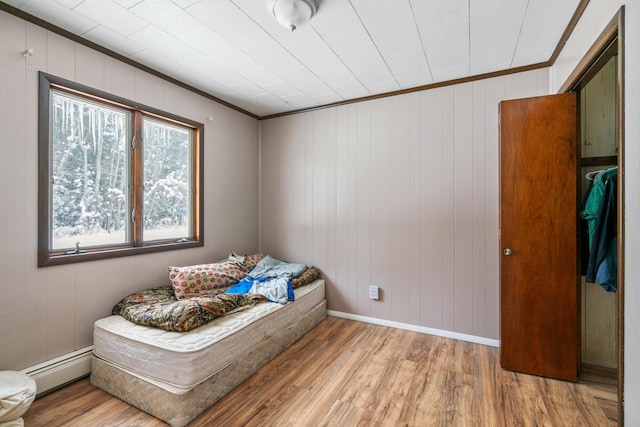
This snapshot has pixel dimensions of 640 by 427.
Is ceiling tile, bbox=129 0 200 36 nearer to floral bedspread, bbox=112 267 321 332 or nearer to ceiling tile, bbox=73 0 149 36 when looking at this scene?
ceiling tile, bbox=73 0 149 36

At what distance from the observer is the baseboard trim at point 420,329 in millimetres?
2646

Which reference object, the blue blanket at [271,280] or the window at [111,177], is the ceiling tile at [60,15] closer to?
the window at [111,177]

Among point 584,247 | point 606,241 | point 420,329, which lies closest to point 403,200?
point 420,329

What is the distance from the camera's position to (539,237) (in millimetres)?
2100

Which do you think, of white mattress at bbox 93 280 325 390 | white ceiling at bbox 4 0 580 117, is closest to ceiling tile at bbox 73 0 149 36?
white ceiling at bbox 4 0 580 117

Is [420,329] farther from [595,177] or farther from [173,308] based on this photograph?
[173,308]

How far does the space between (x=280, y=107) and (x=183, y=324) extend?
8.68 ft

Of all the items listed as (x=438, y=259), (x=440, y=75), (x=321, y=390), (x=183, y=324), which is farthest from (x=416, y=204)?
(x=183, y=324)

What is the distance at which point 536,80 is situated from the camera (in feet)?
8.20

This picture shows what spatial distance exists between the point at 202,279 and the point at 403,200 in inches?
83.1

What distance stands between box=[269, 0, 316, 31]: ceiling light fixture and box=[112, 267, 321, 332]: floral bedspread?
198 centimetres

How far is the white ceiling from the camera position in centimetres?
177

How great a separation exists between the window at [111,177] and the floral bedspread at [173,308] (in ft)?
1.34

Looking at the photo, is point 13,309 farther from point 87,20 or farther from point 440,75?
point 440,75
